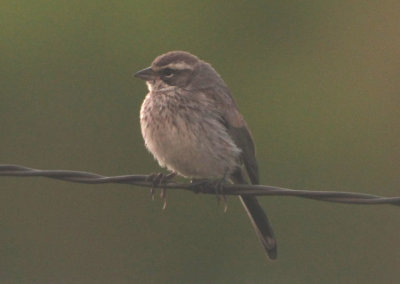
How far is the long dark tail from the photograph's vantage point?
9719 millimetres

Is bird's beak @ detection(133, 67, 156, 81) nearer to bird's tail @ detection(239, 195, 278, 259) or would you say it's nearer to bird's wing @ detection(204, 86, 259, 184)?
bird's wing @ detection(204, 86, 259, 184)

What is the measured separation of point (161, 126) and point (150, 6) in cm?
1346

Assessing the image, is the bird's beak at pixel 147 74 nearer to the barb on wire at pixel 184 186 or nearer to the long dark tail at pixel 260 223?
the long dark tail at pixel 260 223

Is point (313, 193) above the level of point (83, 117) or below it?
above

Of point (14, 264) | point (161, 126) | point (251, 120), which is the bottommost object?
point (14, 264)

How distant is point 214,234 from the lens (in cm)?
1753

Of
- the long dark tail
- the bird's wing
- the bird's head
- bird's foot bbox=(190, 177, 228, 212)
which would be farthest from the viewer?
the bird's head

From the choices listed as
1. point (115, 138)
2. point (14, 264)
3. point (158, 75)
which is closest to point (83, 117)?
point (115, 138)

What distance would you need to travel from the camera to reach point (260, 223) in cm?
995

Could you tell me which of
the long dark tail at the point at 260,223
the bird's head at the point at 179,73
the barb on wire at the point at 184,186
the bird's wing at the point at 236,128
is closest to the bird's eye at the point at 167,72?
the bird's head at the point at 179,73

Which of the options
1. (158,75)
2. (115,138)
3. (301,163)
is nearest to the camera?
(158,75)

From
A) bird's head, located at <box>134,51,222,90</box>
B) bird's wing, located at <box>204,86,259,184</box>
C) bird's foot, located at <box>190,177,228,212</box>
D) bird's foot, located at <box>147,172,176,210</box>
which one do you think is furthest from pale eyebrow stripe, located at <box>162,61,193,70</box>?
bird's foot, located at <box>190,177,228,212</box>

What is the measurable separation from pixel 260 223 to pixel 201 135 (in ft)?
2.78

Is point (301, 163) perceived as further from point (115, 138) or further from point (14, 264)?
point (14, 264)
